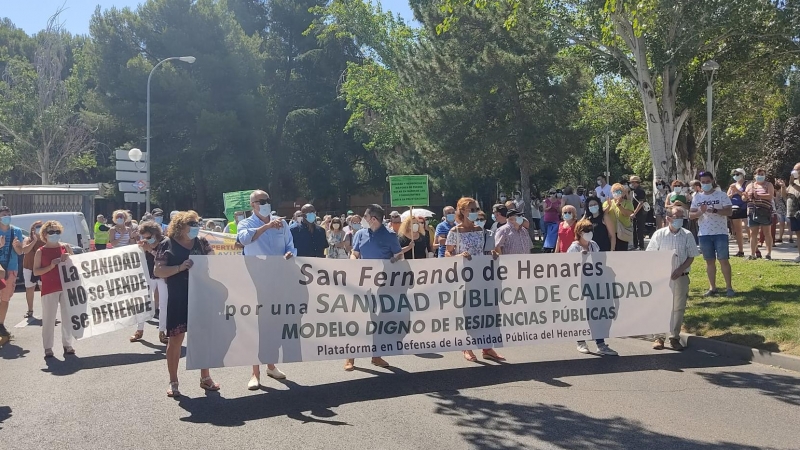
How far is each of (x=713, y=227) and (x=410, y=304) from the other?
555cm

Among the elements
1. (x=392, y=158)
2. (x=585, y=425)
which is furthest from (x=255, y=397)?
(x=392, y=158)

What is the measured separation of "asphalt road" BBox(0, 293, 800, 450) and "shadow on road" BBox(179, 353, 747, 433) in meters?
0.02

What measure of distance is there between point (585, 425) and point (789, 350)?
3.76m

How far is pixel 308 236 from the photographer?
1170cm

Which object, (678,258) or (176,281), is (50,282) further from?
(678,258)

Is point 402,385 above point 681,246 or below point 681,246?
below

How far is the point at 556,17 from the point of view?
24.2 meters

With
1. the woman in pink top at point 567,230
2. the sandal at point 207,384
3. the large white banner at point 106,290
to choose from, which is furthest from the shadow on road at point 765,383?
the large white banner at point 106,290

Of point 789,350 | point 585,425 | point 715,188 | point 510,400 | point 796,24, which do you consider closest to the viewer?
point 585,425

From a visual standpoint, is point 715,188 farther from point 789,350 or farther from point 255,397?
point 255,397

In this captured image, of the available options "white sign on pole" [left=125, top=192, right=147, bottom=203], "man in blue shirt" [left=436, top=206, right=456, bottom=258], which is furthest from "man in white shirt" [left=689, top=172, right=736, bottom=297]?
"white sign on pole" [left=125, top=192, right=147, bottom=203]

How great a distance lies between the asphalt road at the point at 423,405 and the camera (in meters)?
5.71

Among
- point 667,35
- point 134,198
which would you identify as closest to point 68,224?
point 134,198

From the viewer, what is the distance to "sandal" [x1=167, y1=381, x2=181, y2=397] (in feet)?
23.1
